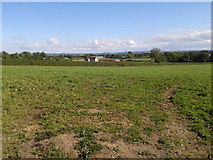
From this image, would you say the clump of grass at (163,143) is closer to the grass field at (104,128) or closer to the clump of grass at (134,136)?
the grass field at (104,128)

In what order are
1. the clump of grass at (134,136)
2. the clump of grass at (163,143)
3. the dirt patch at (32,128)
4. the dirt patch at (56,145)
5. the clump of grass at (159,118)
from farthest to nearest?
the clump of grass at (159,118)
the dirt patch at (32,128)
the clump of grass at (134,136)
the clump of grass at (163,143)
the dirt patch at (56,145)

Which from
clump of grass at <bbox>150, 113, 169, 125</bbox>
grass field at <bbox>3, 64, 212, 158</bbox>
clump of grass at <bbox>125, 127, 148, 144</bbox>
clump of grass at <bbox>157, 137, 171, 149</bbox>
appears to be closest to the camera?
grass field at <bbox>3, 64, 212, 158</bbox>

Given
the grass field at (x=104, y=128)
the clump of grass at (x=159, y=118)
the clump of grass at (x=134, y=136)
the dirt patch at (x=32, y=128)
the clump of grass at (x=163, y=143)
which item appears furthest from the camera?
the clump of grass at (x=159, y=118)

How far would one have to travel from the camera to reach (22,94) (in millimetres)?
12539

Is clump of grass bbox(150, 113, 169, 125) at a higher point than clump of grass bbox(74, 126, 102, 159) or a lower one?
higher

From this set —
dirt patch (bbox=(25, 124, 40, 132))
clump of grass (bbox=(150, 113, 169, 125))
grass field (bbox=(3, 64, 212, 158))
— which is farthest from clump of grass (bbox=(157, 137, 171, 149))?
dirt patch (bbox=(25, 124, 40, 132))

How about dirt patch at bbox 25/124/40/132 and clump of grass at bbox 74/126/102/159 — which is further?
dirt patch at bbox 25/124/40/132

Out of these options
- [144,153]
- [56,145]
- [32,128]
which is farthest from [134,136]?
[32,128]

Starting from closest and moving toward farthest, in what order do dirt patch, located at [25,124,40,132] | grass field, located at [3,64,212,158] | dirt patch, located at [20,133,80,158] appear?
dirt patch, located at [20,133,80,158], grass field, located at [3,64,212,158], dirt patch, located at [25,124,40,132]

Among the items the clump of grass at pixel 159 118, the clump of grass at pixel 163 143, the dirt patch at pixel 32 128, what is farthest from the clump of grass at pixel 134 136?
the dirt patch at pixel 32 128

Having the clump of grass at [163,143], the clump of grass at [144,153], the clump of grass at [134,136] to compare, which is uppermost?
the clump of grass at [134,136]

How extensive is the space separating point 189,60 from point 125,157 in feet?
391

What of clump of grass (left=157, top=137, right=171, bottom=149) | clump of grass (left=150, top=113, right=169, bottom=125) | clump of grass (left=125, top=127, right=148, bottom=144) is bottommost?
clump of grass (left=157, top=137, right=171, bottom=149)

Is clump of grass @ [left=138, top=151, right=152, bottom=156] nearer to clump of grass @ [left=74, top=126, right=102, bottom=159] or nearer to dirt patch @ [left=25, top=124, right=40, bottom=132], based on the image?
clump of grass @ [left=74, top=126, right=102, bottom=159]
